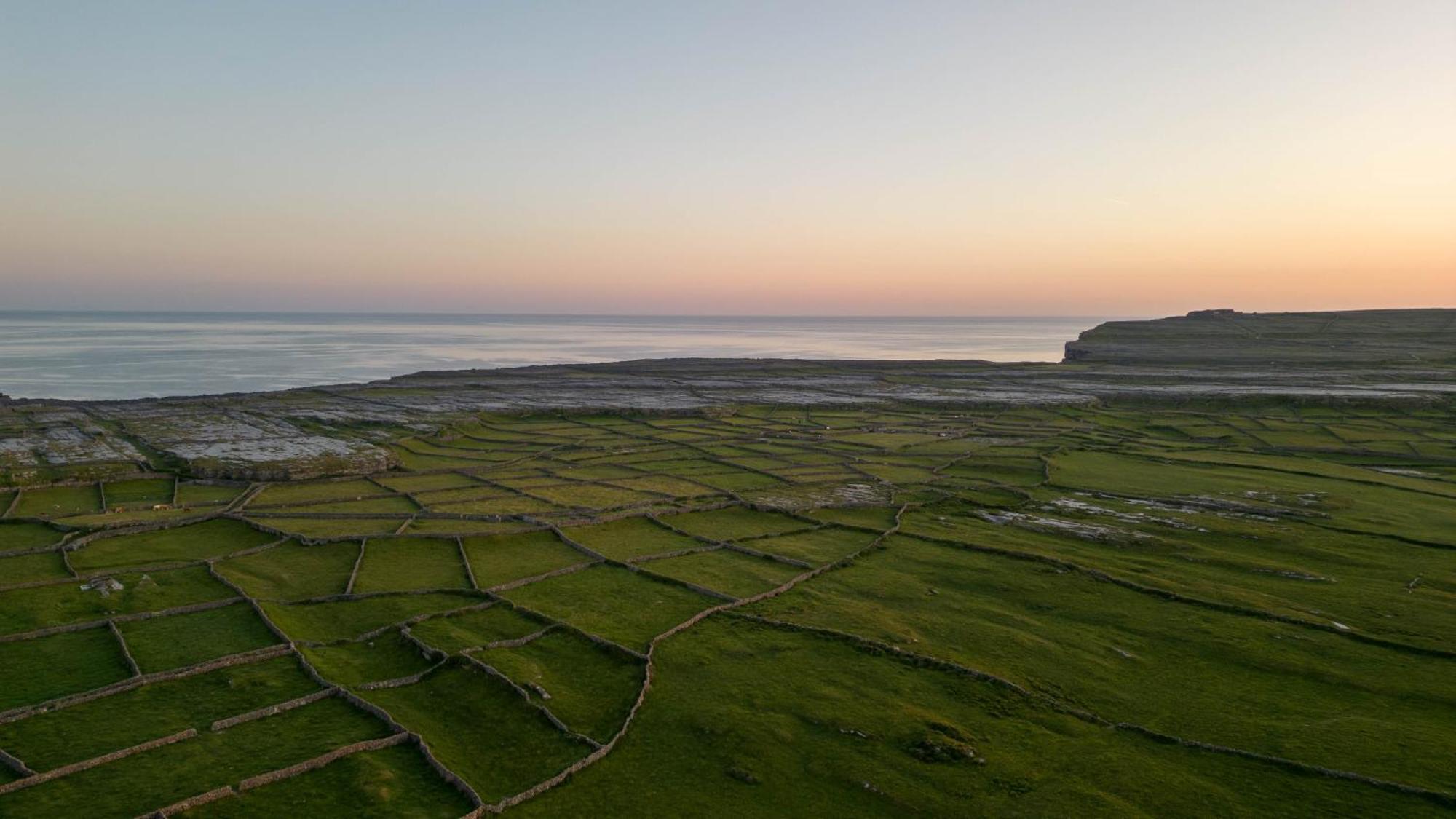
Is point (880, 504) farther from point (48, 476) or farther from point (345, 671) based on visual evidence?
point (48, 476)

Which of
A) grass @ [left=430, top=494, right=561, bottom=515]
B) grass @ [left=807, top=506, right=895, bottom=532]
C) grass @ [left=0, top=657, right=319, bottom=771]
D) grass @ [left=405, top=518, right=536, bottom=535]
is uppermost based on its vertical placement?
grass @ [left=807, top=506, right=895, bottom=532]

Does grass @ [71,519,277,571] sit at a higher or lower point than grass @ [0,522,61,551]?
lower

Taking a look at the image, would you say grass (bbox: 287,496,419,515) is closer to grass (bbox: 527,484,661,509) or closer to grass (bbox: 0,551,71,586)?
grass (bbox: 527,484,661,509)

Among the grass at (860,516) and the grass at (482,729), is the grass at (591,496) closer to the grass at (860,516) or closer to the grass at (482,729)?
the grass at (860,516)

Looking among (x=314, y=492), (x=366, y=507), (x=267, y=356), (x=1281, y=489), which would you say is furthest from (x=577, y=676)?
(x=267, y=356)

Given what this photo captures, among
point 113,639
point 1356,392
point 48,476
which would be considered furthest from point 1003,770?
point 1356,392

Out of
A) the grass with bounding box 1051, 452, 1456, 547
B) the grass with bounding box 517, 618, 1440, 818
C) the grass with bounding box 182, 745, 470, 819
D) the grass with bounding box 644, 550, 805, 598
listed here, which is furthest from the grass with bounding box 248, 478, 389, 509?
the grass with bounding box 1051, 452, 1456, 547

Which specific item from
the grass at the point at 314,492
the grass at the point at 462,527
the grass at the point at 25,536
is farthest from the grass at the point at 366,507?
the grass at the point at 25,536
